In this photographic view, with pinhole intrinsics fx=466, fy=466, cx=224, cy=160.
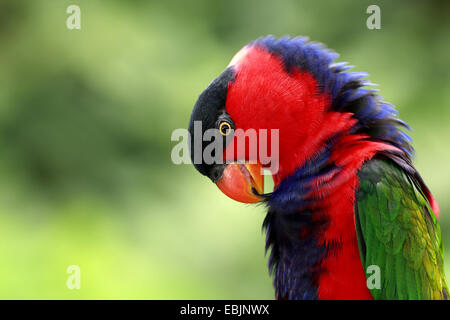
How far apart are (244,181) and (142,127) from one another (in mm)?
2980

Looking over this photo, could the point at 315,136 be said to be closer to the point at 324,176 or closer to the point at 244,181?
the point at 324,176

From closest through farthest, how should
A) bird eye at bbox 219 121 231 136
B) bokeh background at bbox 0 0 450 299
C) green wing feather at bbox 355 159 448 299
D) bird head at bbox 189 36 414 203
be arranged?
green wing feather at bbox 355 159 448 299
bird head at bbox 189 36 414 203
bird eye at bbox 219 121 231 136
bokeh background at bbox 0 0 450 299

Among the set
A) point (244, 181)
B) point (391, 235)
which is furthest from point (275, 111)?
point (391, 235)

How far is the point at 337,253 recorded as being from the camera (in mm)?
1692

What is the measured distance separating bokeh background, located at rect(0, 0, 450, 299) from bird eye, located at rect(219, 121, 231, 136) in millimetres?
2311

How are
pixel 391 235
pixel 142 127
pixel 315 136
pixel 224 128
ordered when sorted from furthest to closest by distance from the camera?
pixel 142 127 → pixel 224 128 → pixel 315 136 → pixel 391 235

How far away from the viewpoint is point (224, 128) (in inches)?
75.7

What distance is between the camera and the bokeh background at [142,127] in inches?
157

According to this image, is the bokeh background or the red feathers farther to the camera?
the bokeh background

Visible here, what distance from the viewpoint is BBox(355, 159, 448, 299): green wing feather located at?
164cm

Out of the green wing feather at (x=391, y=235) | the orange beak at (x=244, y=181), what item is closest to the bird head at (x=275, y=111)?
the orange beak at (x=244, y=181)

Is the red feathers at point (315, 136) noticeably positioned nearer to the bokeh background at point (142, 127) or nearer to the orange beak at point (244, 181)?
the orange beak at point (244, 181)

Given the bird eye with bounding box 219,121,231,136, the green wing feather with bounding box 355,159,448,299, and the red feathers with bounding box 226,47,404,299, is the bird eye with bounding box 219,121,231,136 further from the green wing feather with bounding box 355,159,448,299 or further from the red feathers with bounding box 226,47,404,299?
the green wing feather with bounding box 355,159,448,299

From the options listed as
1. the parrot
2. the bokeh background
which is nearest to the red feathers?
the parrot
